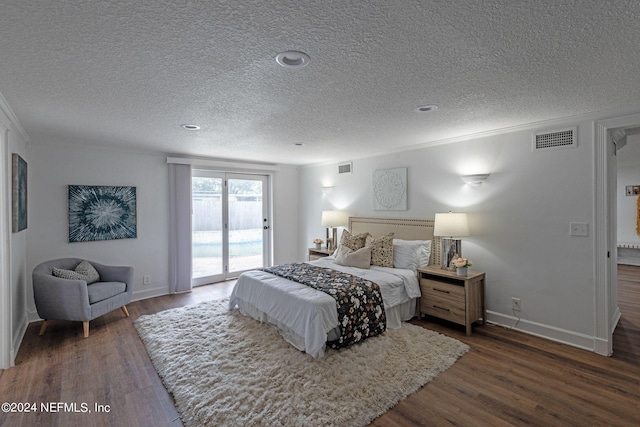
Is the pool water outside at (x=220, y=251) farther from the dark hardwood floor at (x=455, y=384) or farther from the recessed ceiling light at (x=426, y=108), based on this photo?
the recessed ceiling light at (x=426, y=108)

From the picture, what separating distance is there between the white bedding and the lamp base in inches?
15.5

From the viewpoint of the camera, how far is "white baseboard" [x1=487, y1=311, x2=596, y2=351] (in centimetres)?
296

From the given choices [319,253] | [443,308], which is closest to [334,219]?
[319,253]

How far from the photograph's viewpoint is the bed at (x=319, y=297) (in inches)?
108

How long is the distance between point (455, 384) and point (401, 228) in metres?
2.38

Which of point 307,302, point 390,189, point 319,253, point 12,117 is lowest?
point 307,302

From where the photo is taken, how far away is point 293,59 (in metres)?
1.80

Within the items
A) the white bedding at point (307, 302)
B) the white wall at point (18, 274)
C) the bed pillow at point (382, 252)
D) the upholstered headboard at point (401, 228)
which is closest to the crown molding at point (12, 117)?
the white wall at point (18, 274)

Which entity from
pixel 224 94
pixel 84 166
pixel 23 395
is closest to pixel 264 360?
pixel 23 395

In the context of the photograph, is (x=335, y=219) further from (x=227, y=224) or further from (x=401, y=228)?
(x=227, y=224)

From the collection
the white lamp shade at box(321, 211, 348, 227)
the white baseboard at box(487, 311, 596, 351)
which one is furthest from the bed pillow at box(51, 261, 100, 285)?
the white baseboard at box(487, 311, 596, 351)

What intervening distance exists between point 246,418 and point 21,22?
2.47 meters

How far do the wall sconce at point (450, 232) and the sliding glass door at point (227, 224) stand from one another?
143 inches

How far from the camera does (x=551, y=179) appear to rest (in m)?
3.14
